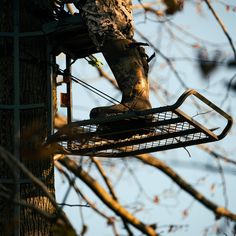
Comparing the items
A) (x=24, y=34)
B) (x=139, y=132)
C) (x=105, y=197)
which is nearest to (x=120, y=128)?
(x=139, y=132)

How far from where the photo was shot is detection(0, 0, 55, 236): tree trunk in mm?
5293

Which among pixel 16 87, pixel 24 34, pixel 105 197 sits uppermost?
pixel 24 34

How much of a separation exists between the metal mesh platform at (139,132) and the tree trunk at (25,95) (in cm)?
34

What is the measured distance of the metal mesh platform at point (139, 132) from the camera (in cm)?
468

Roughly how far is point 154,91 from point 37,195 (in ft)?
13.6

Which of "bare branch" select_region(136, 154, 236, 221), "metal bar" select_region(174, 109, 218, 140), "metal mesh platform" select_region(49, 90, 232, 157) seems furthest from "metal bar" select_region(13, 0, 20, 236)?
"bare branch" select_region(136, 154, 236, 221)

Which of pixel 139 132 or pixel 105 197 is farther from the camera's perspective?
pixel 105 197

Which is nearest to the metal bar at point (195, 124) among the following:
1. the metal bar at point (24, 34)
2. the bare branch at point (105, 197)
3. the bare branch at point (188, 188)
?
the metal bar at point (24, 34)

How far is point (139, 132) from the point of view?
4957 mm

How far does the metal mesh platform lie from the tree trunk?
0.34 metres

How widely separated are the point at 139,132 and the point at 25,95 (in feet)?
2.68

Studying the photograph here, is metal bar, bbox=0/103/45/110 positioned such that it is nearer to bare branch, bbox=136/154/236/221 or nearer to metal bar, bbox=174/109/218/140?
metal bar, bbox=174/109/218/140

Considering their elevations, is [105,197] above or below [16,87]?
below

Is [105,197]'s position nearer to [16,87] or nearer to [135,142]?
[16,87]
